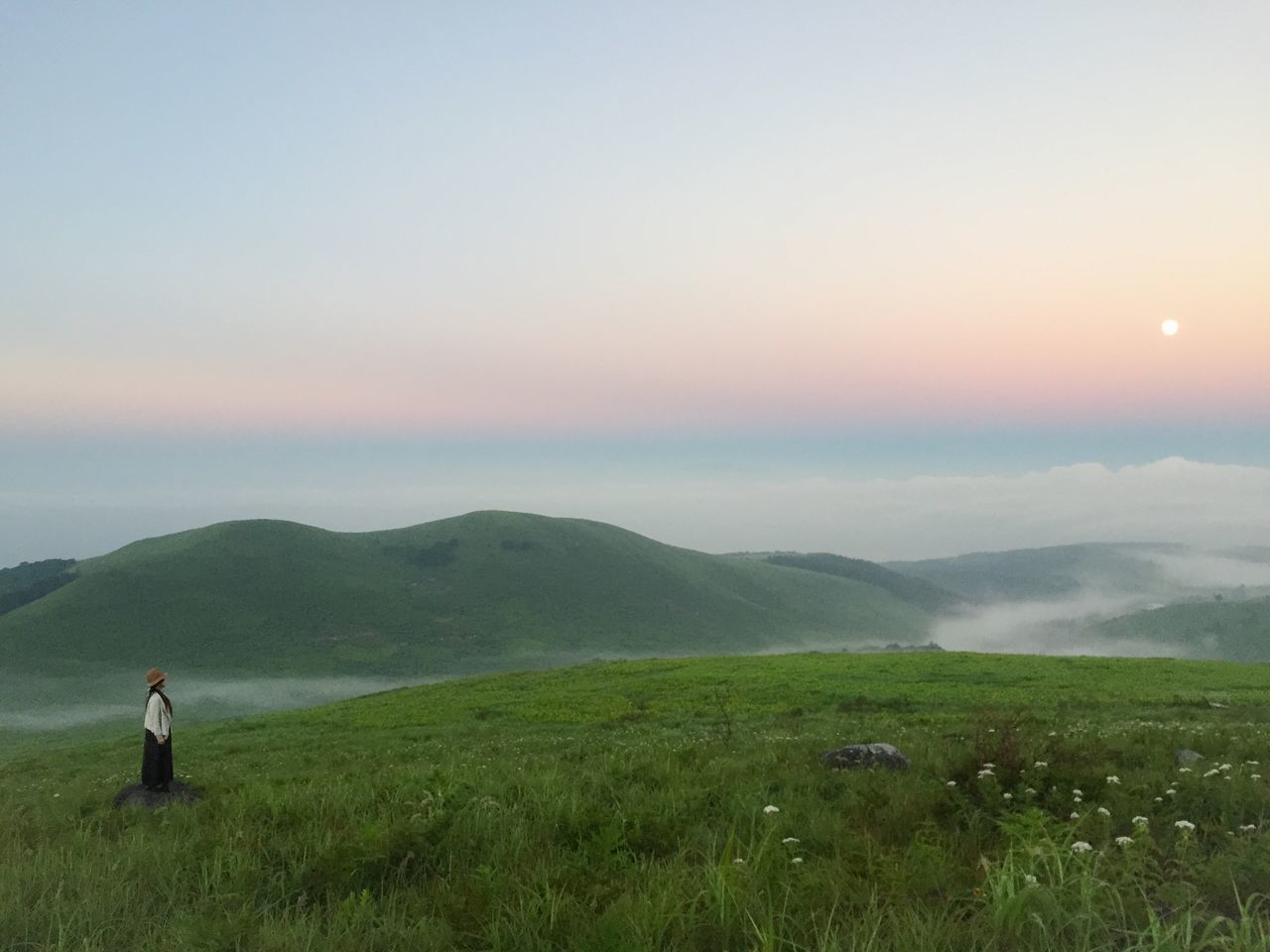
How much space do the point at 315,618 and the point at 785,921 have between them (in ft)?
600

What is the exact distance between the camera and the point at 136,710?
113 meters

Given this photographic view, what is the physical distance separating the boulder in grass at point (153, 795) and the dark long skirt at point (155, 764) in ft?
0.56

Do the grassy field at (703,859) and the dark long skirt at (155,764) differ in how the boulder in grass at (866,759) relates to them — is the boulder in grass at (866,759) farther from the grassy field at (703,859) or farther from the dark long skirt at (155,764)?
the dark long skirt at (155,764)

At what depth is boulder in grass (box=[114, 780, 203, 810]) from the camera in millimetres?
15579

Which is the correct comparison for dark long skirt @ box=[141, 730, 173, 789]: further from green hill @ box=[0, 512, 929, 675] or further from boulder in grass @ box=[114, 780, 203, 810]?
green hill @ box=[0, 512, 929, 675]

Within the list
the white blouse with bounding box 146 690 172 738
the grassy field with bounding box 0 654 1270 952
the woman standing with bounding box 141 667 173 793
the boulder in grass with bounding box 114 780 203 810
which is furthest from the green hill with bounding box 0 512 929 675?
the grassy field with bounding box 0 654 1270 952

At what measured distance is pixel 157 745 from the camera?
17.4 metres

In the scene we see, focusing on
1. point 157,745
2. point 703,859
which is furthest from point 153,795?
point 703,859

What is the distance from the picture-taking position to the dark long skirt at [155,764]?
17188 millimetres

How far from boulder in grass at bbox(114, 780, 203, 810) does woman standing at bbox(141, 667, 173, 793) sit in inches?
6.6

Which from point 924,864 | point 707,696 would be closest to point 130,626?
point 707,696

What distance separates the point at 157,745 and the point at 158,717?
662mm

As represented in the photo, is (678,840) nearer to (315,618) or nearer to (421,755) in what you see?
(421,755)

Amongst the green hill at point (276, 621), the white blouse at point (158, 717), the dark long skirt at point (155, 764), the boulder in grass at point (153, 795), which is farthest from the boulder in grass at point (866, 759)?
the green hill at point (276, 621)
